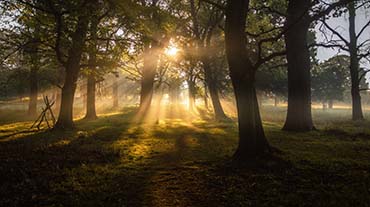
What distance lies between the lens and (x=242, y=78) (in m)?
9.80

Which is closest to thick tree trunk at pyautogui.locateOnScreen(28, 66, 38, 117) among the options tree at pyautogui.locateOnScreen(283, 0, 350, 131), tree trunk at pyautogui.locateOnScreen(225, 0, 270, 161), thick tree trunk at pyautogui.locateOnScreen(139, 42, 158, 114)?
thick tree trunk at pyautogui.locateOnScreen(139, 42, 158, 114)

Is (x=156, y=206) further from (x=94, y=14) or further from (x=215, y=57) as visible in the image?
(x=215, y=57)

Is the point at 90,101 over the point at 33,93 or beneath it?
beneath

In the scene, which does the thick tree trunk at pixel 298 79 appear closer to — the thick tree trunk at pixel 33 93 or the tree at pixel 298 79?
the tree at pixel 298 79

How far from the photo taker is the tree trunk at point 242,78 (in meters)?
9.74

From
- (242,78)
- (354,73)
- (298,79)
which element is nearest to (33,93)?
(298,79)

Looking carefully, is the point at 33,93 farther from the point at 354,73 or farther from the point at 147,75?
the point at 354,73

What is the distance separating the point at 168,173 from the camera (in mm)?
8695

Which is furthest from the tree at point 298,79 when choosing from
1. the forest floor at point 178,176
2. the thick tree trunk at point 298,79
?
the forest floor at point 178,176

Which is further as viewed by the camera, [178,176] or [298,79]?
[298,79]

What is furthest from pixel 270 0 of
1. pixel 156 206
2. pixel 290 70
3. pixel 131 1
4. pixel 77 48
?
pixel 156 206

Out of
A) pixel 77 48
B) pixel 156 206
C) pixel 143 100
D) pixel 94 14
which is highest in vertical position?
pixel 94 14

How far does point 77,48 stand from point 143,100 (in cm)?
A: 1501

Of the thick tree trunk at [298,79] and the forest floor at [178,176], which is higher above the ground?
the thick tree trunk at [298,79]
